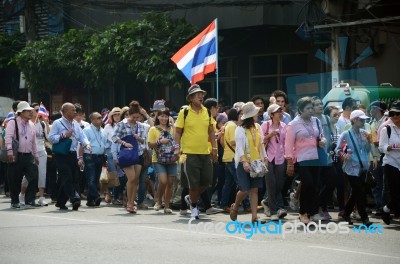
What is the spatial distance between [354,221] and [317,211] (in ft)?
2.45

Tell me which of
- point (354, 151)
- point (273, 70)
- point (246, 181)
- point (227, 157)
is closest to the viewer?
point (246, 181)

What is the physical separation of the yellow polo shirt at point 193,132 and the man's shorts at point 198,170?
0.10 m

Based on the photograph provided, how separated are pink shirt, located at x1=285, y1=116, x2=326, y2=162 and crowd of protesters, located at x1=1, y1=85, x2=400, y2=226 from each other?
0.05 ft

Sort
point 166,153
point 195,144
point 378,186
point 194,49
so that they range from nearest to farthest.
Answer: point 195,144, point 378,186, point 166,153, point 194,49

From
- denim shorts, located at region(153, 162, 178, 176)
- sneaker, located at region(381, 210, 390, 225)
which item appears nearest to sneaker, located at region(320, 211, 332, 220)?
sneaker, located at region(381, 210, 390, 225)

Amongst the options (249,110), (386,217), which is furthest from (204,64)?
(386,217)

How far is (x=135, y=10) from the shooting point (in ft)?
101

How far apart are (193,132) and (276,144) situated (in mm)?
1519

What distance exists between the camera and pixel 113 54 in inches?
1085

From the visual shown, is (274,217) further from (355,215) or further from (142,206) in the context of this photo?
(142,206)

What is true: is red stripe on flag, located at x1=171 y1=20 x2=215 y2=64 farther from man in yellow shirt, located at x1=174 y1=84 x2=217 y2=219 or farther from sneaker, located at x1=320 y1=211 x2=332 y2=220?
sneaker, located at x1=320 y1=211 x2=332 y2=220

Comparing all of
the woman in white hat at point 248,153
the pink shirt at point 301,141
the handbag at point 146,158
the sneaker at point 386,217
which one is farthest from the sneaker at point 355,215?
the handbag at point 146,158

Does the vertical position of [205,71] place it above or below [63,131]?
above

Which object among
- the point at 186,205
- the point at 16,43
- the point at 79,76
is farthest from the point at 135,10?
the point at 186,205
